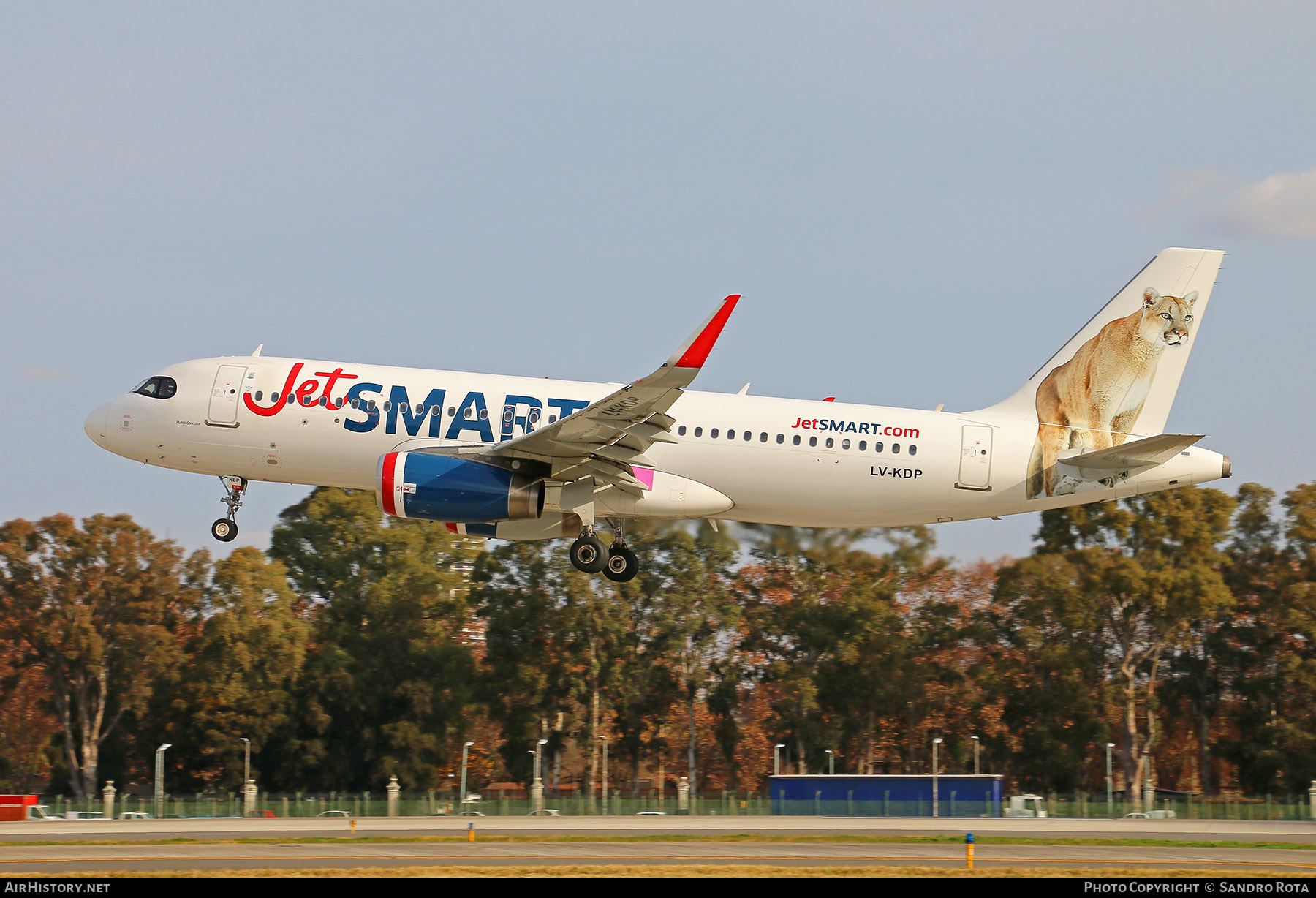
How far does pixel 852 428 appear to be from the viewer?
3597cm

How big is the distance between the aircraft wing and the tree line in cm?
4460

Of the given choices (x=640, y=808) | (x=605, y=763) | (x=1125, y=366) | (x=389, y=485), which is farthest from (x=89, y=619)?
(x=1125, y=366)

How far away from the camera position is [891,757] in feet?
291

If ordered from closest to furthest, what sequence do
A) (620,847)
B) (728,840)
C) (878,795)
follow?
(620,847)
(728,840)
(878,795)

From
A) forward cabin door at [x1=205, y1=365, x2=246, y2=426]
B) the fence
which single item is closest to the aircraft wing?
forward cabin door at [x1=205, y1=365, x2=246, y2=426]

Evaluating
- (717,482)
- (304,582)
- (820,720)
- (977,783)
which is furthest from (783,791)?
(304,582)

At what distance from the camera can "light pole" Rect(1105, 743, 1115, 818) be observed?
61.4m

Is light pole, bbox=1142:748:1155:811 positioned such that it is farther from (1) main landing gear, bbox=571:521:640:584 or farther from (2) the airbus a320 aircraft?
(1) main landing gear, bbox=571:521:640:584

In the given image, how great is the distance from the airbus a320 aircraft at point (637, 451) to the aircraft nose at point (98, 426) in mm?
800

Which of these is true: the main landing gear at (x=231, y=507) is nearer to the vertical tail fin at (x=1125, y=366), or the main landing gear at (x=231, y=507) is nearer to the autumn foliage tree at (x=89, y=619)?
the vertical tail fin at (x=1125, y=366)

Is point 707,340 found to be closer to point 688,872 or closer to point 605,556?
point 605,556

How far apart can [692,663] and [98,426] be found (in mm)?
54499

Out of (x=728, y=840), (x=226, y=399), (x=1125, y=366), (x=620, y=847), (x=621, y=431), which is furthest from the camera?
(x=728, y=840)

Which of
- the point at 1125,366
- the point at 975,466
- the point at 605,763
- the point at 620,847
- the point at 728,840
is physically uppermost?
the point at 1125,366
